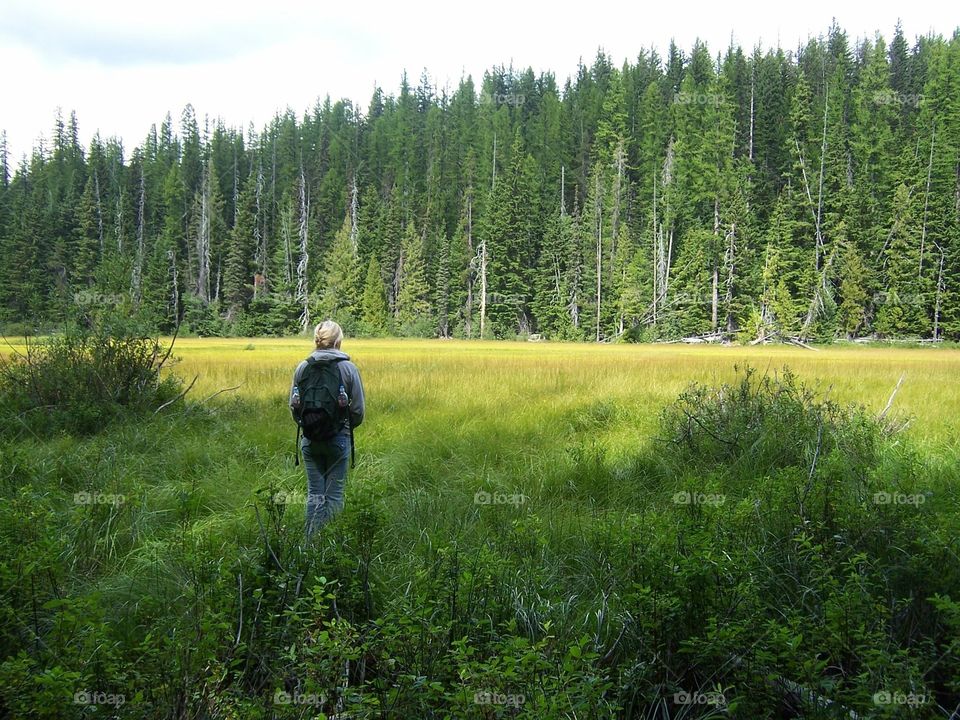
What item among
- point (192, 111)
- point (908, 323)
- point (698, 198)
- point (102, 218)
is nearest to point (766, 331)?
point (908, 323)

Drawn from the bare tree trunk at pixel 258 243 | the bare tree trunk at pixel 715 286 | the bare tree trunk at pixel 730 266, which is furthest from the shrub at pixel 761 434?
the bare tree trunk at pixel 258 243

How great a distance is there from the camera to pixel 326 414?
17.3ft

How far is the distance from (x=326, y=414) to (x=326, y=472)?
670 millimetres

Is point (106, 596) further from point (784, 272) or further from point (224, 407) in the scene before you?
point (784, 272)

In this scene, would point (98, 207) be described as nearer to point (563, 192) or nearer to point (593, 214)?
point (563, 192)

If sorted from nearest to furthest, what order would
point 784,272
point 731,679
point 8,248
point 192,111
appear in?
point 731,679 → point 784,272 → point 8,248 → point 192,111

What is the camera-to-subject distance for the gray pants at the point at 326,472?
5410 mm

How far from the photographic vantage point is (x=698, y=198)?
55.8 metres

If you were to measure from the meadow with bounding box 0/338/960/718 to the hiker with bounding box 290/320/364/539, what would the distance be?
1.06 feet

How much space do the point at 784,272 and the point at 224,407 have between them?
50.9 m

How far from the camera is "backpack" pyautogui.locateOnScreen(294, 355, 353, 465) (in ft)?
17.2

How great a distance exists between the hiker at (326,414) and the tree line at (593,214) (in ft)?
146

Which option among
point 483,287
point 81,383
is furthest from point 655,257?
point 81,383

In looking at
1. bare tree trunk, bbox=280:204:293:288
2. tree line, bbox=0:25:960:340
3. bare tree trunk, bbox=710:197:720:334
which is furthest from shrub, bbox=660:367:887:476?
bare tree trunk, bbox=280:204:293:288
